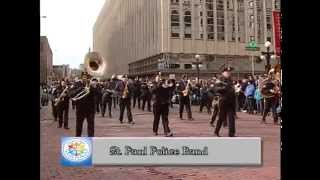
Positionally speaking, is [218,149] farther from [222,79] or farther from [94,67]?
[94,67]

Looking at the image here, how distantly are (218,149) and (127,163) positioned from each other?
90 centimetres

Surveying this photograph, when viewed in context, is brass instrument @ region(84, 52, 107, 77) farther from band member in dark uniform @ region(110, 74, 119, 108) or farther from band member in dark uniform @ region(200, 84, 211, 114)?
band member in dark uniform @ region(200, 84, 211, 114)

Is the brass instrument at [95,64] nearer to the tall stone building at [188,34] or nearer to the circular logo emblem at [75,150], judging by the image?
the tall stone building at [188,34]

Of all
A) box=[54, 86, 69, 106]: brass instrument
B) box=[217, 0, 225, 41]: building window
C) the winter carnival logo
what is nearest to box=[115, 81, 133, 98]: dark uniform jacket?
box=[54, 86, 69, 106]: brass instrument

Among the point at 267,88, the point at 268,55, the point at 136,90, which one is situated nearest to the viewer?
the point at 268,55

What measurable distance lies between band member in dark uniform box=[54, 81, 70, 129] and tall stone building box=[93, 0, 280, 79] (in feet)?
1.89

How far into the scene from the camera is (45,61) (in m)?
5.79

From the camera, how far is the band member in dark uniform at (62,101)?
6.07m

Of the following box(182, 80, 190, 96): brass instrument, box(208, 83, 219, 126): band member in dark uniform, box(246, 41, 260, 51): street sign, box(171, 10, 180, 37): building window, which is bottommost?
box(208, 83, 219, 126): band member in dark uniform

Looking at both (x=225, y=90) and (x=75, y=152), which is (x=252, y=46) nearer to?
(x=225, y=90)

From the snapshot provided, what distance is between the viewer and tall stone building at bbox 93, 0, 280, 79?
6008 millimetres

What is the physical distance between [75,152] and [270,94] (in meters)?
2.28

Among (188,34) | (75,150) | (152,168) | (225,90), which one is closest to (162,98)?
(225,90)
